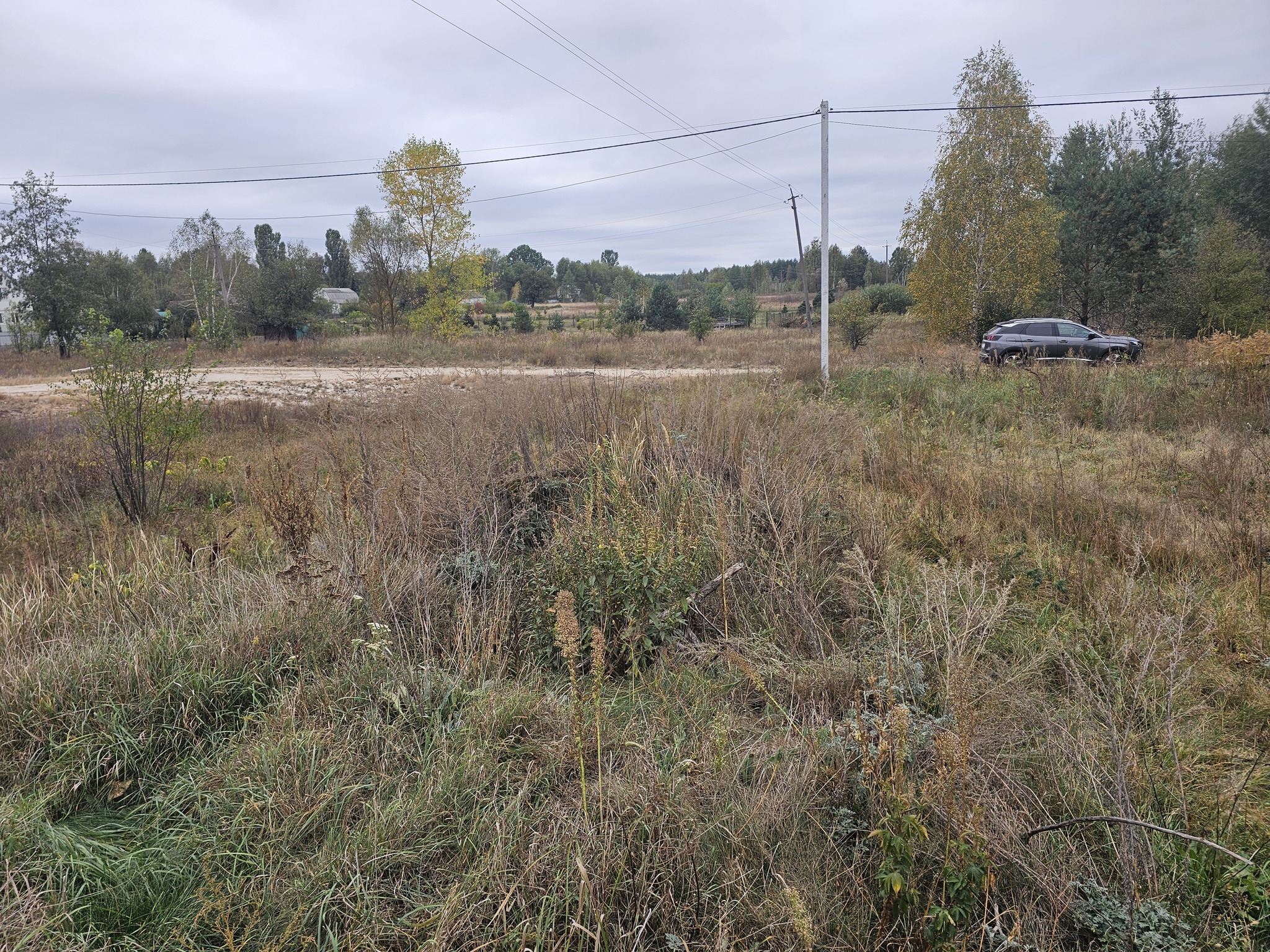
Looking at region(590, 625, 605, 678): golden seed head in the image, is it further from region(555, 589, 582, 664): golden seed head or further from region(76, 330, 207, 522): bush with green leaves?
region(76, 330, 207, 522): bush with green leaves

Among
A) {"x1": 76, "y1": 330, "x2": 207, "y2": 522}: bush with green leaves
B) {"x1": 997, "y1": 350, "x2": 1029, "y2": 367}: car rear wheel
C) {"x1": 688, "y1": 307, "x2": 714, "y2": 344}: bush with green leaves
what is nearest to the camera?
{"x1": 76, "y1": 330, "x2": 207, "y2": 522}: bush with green leaves

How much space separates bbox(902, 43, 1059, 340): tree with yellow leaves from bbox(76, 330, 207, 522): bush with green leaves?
24870 millimetres

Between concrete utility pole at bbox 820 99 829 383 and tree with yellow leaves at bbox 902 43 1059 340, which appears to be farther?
tree with yellow leaves at bbox 902 43 1059 340

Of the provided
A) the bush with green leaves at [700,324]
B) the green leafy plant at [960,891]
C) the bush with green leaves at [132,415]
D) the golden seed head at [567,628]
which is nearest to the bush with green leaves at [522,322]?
the bush with green leaves at [700,324]

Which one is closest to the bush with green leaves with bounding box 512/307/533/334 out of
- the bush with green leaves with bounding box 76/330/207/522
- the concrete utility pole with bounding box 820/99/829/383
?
the concrete utility pole with bounding box 820/99/829/383

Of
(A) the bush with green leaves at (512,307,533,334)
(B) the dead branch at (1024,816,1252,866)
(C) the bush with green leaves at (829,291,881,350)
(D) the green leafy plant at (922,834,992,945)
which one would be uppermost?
(A) the bush with green leaves at (512,307,533,334)

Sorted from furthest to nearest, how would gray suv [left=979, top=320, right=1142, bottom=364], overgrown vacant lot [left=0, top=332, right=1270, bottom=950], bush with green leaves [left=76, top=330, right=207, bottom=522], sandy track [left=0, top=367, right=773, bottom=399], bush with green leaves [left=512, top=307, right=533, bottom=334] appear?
bush with green leaves [left=512, top=307, right=533, bottom=334] < gray suv [left=979, top=320, right=1142, bottom=364] < sandy track [left=0, top=367, right=773, bottom=399] < bush with green leaves [left=76, top=330, right=207, bottom=522] < overgrown vacant lot [left=0, top=332, right=1270, bottom=950]

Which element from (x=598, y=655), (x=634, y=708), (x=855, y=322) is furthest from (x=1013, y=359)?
(x=598, y=655)

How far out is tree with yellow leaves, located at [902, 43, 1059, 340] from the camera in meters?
23.9

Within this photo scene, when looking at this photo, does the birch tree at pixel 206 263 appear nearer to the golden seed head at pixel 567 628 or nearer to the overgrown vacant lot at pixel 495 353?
the overgrown vacant lot at pixel 495 353

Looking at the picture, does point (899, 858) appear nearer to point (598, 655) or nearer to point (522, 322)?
point (598, 655)

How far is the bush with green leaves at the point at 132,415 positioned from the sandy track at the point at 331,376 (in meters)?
4.62

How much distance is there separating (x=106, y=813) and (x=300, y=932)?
44.6 inches

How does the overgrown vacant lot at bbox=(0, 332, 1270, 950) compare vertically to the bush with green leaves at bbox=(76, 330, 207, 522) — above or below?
below
